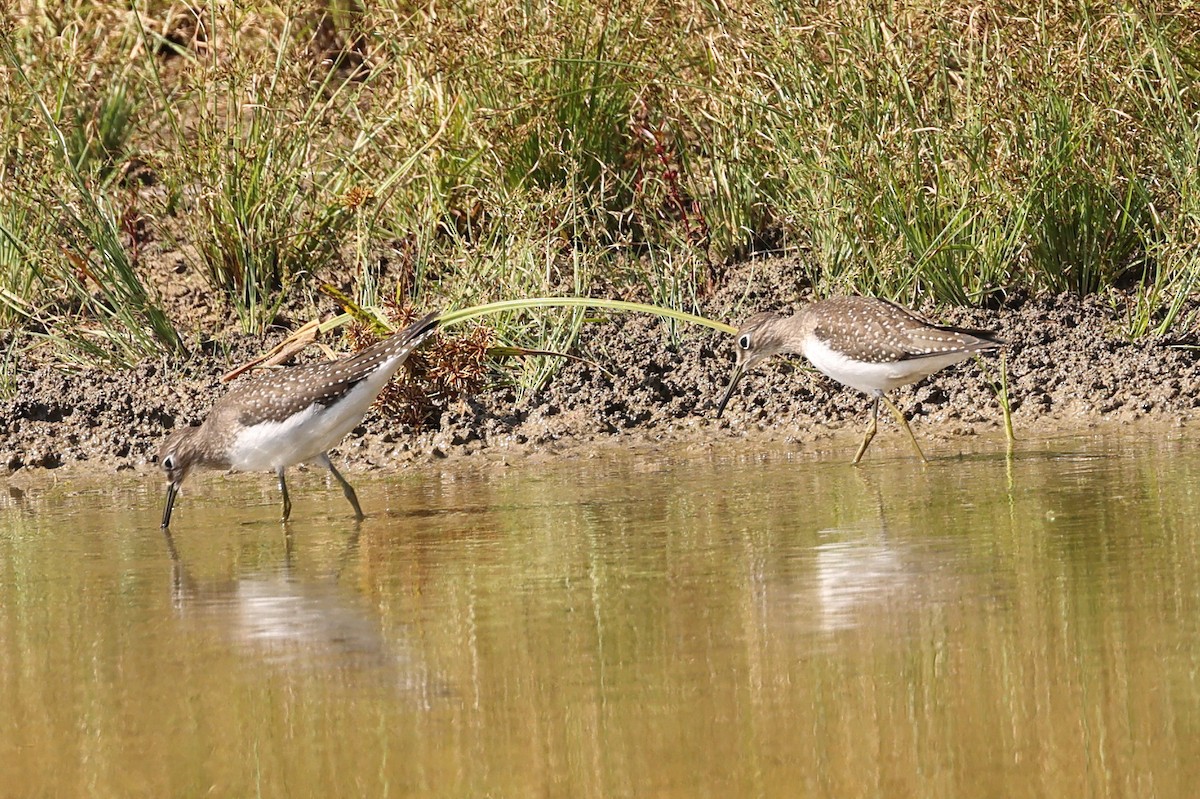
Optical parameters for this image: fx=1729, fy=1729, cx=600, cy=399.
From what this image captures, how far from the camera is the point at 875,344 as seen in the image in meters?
8.18

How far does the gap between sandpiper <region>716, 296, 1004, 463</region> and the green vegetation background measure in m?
0.73

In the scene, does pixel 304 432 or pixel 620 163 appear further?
Result: pixel 620 163

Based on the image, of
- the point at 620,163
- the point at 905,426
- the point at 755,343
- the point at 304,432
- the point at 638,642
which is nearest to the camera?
the point at 638,642

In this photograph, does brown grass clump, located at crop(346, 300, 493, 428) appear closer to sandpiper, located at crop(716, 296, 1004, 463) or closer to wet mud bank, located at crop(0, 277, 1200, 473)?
wet mud bank, located at crop(0, 277, 1200, 473)

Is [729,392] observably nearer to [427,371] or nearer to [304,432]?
[427,371]

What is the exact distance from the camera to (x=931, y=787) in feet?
11.4

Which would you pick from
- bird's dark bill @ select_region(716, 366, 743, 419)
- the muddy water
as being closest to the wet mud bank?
bird's dark bill @ select_region(716, 366, 743, 419)

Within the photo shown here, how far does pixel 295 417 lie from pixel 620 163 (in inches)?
149

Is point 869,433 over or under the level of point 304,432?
under

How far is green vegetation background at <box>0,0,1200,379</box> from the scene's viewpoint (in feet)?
29.4

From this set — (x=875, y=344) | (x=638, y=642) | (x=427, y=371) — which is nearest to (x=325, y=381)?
(x=427, y=371)

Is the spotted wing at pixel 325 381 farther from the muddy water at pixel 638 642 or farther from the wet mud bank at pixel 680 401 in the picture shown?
the wet mud bank at pixel 680 401

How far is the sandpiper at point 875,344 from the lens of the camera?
816 cm

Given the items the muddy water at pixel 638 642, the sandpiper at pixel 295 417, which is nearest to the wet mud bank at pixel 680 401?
the sandpiper at pixel 295 417
